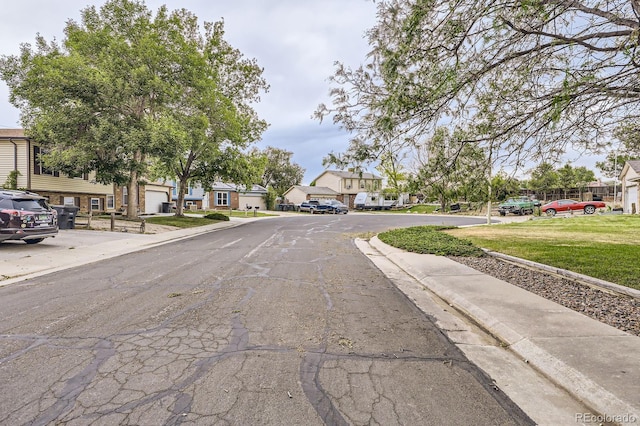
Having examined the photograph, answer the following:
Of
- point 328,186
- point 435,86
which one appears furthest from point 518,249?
point 328,186

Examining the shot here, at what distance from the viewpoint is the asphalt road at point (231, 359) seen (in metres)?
2.59

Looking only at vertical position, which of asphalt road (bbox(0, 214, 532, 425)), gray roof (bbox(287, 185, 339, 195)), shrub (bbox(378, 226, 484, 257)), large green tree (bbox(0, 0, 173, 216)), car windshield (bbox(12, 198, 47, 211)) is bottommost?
asphalt road (bbox(0, 214, 532, 425))

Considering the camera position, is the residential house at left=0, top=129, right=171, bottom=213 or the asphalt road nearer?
the asphalt road

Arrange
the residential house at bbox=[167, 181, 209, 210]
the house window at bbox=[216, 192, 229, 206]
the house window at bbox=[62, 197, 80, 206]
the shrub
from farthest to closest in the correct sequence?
the house window at bbox=[216, 192, 229, 206] < the residential house at bbox=[167, 181, 209, 210] < the house window at bbox=[62, 197, 80, 206] < the shrub

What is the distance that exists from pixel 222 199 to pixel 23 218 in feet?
126

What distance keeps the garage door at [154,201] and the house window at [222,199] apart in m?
12.4

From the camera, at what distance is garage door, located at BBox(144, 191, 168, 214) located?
31.5 m

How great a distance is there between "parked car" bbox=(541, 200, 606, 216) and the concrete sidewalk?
27962 mm

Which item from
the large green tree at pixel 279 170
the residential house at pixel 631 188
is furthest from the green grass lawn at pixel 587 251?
the large green tree at pixel 279 170

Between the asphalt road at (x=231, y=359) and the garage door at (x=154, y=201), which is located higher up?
the garage door at (x=154, y=201)

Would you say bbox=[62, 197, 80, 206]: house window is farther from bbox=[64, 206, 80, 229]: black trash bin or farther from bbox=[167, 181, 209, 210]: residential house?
bbox=[167, 181, 209, 210]: residential house

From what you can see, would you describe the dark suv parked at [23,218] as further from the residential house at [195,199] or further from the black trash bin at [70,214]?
the residential house at [195,199]

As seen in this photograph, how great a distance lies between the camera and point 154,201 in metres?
33.0

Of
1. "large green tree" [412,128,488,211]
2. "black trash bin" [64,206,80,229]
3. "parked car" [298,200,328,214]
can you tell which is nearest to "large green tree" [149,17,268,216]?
"black trash bin" [64,206,80,229]
